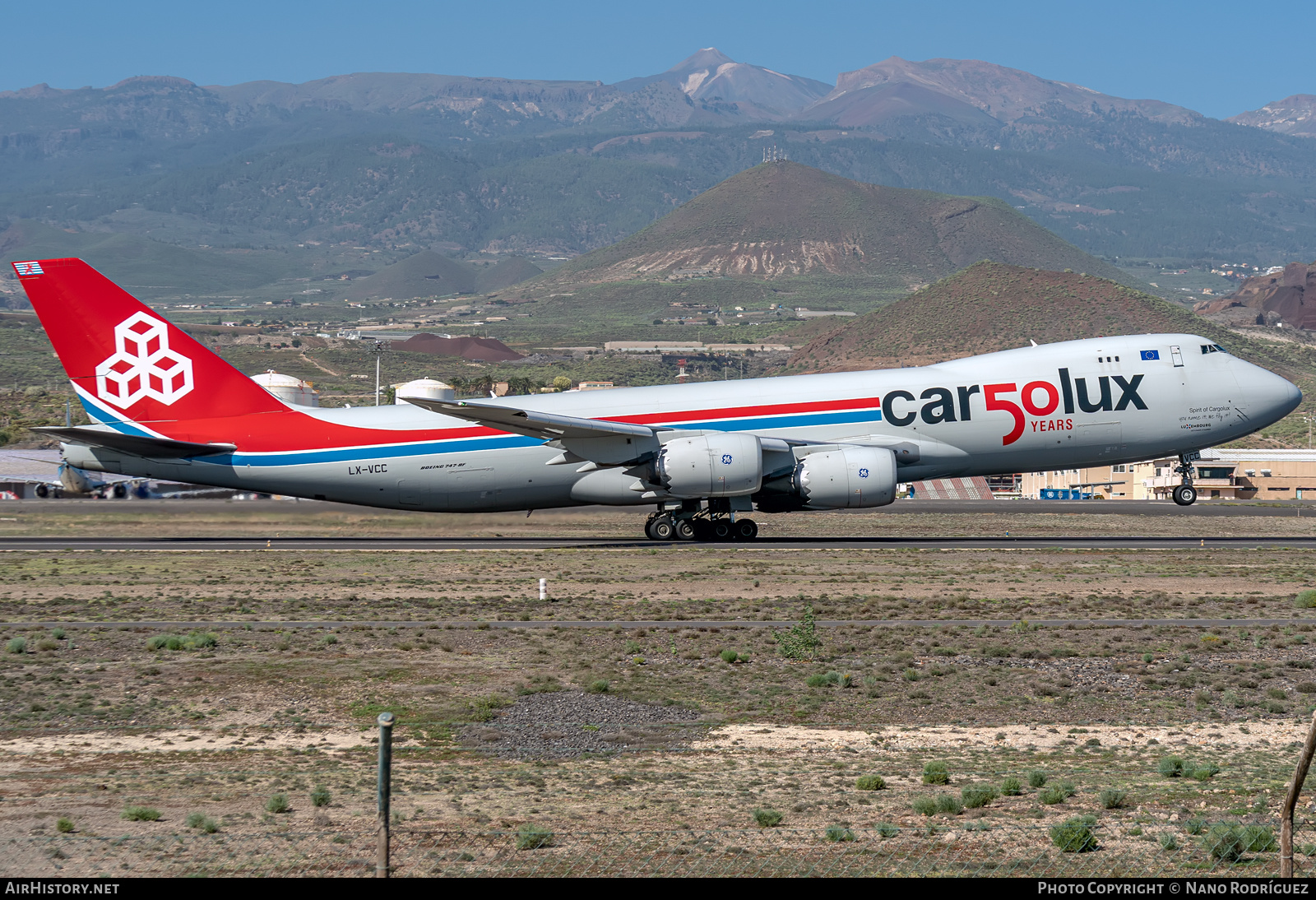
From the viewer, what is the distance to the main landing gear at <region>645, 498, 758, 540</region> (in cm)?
4722

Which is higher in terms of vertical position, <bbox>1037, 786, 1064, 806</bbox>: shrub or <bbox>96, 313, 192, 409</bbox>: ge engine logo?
<bbox>96, 313, 192, 409</bbox>: ge engine logo

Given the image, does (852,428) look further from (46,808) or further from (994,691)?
(46,808)

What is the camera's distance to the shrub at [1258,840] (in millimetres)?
13609

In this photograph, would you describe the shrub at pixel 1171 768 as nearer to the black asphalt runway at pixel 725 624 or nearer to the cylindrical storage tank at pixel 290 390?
the black asphalt runway at pixel 725 624

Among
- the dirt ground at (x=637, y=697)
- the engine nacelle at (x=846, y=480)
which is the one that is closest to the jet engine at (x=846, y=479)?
the engine nacelle at (x=846, y=480)

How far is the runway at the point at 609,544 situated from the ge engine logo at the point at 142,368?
6267mm

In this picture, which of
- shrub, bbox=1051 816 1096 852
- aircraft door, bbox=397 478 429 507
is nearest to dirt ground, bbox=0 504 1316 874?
shrub, bbox=1051 816 1096 852

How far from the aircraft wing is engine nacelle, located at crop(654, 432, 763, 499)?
4.98 feet

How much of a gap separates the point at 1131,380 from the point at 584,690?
3040 centimetres

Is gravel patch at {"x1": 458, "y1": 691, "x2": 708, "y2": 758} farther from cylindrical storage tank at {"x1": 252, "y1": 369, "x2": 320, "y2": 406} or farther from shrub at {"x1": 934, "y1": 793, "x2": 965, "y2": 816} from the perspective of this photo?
cylindrical storage tank at {"x1": 252, "y1": 369, "x2": 320, "y2": 406}

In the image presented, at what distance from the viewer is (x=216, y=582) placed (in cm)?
3869

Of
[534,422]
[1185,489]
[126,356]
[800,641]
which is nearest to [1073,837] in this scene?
[800,641]

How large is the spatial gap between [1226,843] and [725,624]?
17.0m

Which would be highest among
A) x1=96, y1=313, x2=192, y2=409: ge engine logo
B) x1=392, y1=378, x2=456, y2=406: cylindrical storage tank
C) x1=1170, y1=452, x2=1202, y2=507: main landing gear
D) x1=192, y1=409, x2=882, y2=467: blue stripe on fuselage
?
x1=392, y1=378, x2=456, y2=406: cylindrical storage tank
